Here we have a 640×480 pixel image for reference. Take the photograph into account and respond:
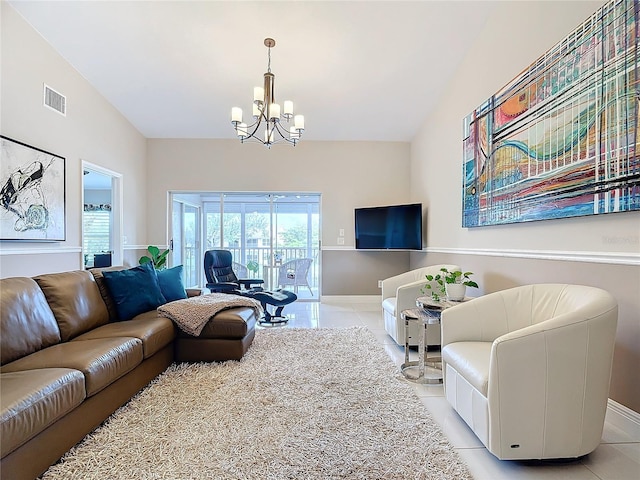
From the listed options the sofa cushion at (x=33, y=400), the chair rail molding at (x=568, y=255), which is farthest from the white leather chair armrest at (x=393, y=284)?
the sofa cushion at (x=33, y=400)

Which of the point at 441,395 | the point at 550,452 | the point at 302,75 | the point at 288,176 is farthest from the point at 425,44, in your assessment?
the point at 550,452

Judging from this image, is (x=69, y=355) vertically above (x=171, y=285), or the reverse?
(x=171, y=285)

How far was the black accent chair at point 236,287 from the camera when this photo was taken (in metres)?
4.34

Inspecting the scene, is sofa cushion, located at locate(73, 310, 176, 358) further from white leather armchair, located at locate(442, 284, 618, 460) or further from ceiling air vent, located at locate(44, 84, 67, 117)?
ceiling air vent, located at locate(44, 84, 67, 117)

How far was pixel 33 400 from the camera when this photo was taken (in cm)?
147

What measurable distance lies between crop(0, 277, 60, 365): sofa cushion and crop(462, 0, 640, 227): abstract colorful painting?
3505mm

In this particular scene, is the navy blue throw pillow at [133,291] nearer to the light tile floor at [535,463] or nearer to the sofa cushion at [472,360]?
the light tile floor at [535,463]

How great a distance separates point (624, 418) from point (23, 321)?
3.57 metres

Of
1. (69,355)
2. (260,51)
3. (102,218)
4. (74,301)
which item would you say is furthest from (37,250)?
(102,218)

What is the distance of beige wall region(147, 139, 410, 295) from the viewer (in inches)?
230

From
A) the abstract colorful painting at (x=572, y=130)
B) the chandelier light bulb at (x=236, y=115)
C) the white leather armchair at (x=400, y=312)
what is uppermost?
the chandelier light bulb at (x=236, y=115)

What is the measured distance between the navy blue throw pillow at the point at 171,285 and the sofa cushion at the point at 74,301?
66 cm

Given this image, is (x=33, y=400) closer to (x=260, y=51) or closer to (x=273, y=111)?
(x=273, y=111)

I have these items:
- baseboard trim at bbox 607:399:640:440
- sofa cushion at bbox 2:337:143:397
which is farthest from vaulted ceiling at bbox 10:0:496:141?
baseboard trim at bbox 607:399:640:440
